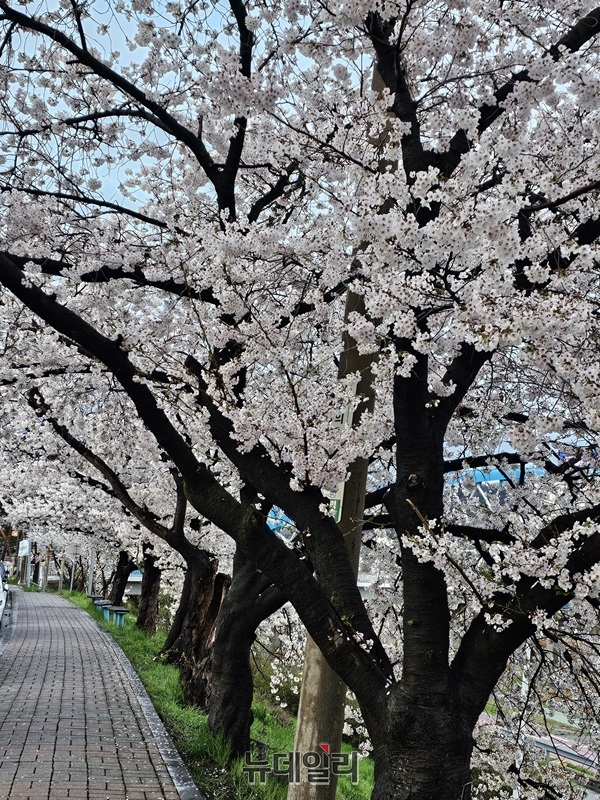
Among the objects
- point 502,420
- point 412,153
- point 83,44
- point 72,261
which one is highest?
point 83,44

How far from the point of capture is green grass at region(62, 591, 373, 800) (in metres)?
6.78

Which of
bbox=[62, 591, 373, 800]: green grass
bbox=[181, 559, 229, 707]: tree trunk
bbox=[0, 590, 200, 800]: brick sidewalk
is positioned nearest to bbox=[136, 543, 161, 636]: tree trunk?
bbox=[62, 591, 373, 800]: green grass

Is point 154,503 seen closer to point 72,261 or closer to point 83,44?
point 72,261

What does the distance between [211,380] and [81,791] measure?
12.1 feet

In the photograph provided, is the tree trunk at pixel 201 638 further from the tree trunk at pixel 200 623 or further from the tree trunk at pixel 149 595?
the tree trunk at pixel 149 595

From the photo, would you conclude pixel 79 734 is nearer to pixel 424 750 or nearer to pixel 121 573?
pixel 424 750

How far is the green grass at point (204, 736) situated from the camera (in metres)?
6.78

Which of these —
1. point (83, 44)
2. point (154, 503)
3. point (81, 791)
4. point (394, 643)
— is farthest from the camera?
point (154, 503)

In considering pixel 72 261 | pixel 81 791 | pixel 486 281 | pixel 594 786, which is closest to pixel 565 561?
pixel 486 281

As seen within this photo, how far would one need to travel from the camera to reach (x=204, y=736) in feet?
25.9

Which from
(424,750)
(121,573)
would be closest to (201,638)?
(424,750)

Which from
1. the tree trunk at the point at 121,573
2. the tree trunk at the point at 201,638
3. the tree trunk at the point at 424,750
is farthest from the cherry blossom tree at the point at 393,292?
the tree trunk at the point at 121,573

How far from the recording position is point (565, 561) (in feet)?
11.6

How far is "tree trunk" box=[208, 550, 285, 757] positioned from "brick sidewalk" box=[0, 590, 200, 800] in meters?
0.73
